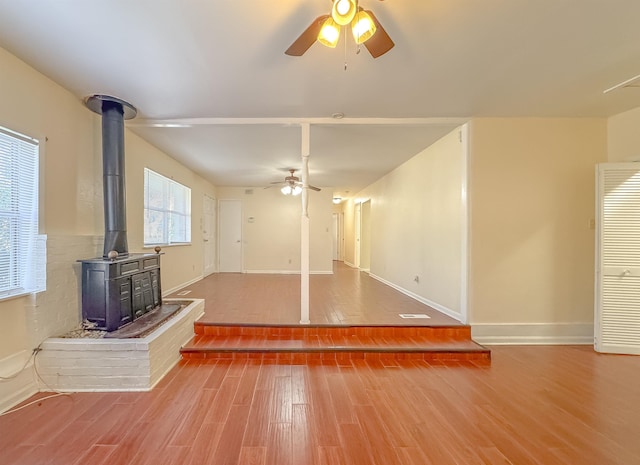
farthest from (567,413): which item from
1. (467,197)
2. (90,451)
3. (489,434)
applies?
(90,451)

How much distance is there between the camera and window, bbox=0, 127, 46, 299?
2.33 metres

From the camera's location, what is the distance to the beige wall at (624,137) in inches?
132

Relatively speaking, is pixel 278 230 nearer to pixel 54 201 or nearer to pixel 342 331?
pixel 342 331

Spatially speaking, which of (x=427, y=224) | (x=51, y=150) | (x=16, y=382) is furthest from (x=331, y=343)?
(x=51, y=150)

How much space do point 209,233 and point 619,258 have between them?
7577 millimetres

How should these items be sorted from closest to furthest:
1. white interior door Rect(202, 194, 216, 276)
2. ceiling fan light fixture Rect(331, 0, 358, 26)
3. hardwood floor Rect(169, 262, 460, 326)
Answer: ceiling fan light fixture Rect(331, 0, 358, 26)
hardwood floor Rect(169, 262, 460, 326)
white interior door Rect(202, 194, 216, 276)

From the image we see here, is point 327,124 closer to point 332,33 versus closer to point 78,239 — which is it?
point 332,33

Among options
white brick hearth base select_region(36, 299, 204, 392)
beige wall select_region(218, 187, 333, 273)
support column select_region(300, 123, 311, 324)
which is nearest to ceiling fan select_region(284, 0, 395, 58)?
support column select_region(300, 123, 311, 324)

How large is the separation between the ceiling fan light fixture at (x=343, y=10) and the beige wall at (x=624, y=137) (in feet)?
12.4

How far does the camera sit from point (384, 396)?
8.16 feet

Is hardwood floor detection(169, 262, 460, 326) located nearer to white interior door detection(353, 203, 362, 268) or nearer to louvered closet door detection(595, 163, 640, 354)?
louvered closet door detection(595, 163, 640, 354)

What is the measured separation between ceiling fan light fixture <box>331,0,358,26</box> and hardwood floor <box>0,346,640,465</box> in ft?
8.14

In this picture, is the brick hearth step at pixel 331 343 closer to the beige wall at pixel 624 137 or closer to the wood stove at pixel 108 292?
the wood stove at pixel 108 292

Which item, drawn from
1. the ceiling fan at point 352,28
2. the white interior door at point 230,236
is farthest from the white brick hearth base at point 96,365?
the white interior door at point 230,236
